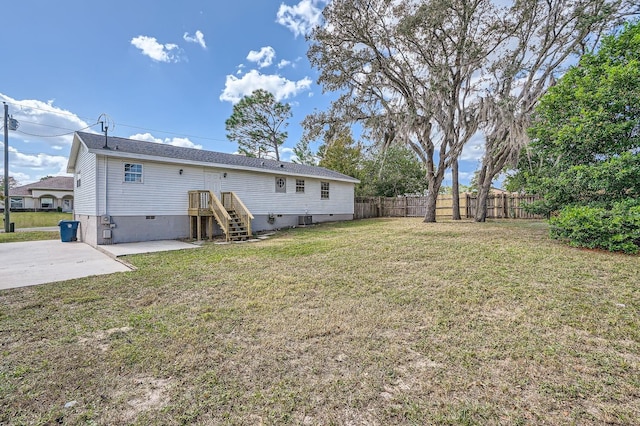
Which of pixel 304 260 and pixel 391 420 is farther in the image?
pixel 304 260

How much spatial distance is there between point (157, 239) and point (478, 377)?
10.7m

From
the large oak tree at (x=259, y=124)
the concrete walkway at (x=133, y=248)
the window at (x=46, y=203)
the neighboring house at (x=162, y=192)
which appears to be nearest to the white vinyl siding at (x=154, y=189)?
the neighboring house at (x=162, y=192)

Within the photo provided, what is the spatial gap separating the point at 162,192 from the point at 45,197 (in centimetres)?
3062

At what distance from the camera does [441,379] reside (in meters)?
2.07

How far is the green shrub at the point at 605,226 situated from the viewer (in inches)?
211

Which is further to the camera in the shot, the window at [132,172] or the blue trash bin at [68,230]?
the blue trash bin at [68,230]

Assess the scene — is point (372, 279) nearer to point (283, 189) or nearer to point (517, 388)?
point (517, 388)

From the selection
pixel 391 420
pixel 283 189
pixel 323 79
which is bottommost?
pixel 391 420

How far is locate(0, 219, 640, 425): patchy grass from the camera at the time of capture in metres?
1.79

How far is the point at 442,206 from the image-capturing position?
777 inches

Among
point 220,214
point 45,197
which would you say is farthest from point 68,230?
point 45,197

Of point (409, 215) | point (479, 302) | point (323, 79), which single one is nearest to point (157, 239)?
point (323, 79)

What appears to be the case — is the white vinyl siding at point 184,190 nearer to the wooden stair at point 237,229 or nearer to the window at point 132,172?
the window at point 132,172

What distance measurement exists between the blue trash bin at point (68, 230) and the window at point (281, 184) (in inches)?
317
